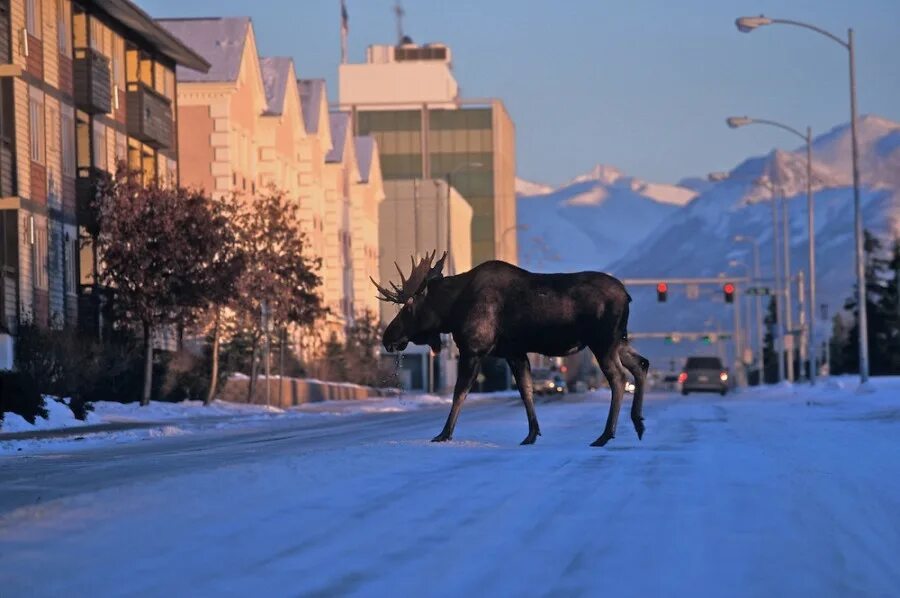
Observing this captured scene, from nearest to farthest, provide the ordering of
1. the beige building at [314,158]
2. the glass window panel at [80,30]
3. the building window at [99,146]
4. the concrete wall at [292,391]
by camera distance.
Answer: the glass window panel at [80,30]
the building window at [99,146]
the concrete wall at [292,391]
the beige building at [314,158]

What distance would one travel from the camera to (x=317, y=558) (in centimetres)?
944

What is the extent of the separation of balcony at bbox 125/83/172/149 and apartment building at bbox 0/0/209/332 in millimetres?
30

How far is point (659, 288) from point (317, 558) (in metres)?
80.3

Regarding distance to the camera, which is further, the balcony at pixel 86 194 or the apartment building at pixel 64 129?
the balcony at pixel 86 194

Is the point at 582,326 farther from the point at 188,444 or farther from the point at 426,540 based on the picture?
the point at 426,540

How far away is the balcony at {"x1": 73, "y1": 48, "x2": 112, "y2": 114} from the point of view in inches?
1857

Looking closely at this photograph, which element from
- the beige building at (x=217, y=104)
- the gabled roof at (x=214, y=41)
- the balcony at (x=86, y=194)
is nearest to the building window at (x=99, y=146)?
the balcony at (x=86, y=194)

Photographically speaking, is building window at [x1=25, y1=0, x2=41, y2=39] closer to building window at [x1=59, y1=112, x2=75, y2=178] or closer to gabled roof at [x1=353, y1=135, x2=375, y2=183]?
building window at [x1=59, y1=112, x2=75, y2=178]

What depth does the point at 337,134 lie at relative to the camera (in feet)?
287

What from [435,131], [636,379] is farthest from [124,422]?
[435,131]

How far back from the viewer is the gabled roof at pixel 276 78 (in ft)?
233

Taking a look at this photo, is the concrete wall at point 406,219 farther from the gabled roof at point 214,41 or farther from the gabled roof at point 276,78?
the gabled roof at point 214,41

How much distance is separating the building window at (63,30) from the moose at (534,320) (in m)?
26.5

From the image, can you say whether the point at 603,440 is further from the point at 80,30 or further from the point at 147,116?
the point at 147,116
